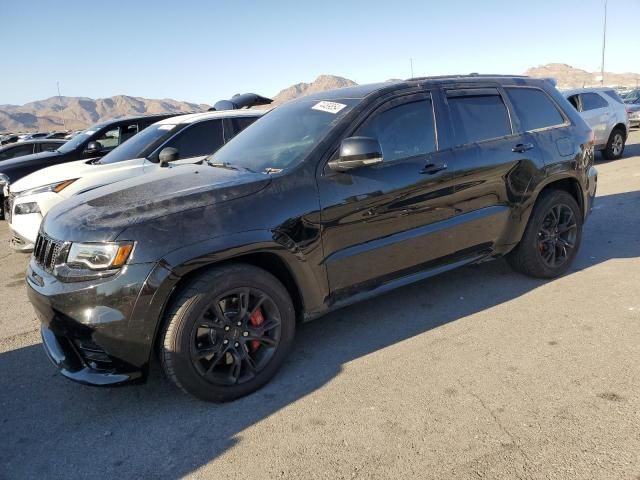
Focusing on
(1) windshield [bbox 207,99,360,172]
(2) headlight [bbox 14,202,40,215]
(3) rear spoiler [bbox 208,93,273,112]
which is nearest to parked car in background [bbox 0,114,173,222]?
(3) rear spoiler [bbox 208,93,273,112]

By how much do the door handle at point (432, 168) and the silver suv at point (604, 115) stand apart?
9.86m

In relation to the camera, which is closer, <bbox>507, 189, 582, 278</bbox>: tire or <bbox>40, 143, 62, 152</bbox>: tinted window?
<bbox>507, 189, 582, 278</bbox>: tire

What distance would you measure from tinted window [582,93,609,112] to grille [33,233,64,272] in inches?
493

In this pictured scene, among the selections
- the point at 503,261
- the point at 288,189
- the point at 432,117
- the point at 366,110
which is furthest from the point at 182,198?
the point at 503,261

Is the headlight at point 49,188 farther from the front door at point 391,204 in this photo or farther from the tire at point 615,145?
the tire at point 615,145

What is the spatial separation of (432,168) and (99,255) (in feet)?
7.85

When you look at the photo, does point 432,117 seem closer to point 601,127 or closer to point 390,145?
point 390,145

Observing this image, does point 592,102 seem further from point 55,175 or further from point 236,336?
point 236,336

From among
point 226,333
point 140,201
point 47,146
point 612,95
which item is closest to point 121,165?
point 140,201

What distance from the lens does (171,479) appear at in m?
2.50

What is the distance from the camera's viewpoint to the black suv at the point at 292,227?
284 centimetres

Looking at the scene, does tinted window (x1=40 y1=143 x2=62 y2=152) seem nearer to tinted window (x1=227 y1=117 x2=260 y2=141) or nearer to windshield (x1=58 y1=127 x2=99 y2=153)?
windshield (x1=58 y1=127 x2=99 y2=153)

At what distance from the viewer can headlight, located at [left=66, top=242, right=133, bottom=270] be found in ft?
9.09

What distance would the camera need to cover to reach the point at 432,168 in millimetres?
3881
